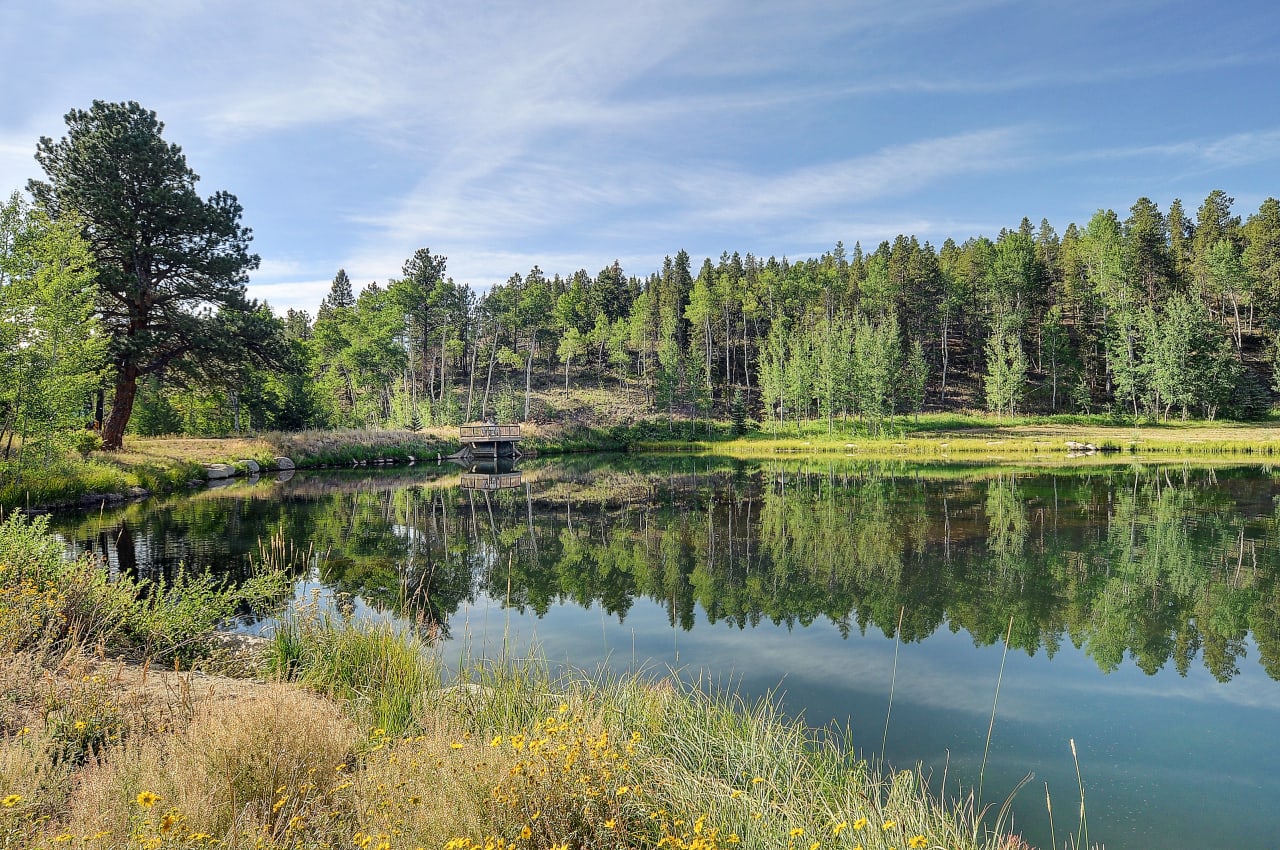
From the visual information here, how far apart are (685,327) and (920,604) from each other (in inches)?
3282

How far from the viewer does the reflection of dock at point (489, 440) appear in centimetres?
5431

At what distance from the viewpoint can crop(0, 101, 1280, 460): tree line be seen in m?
30.3

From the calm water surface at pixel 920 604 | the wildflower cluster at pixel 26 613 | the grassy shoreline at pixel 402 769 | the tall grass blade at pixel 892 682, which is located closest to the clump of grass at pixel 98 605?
the wildflower cluster at pixel 26 613

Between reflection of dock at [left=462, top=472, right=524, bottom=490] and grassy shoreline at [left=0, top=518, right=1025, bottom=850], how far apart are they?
2712 centimetres

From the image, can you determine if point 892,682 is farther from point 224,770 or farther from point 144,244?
point 144,244

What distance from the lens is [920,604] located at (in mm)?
11961

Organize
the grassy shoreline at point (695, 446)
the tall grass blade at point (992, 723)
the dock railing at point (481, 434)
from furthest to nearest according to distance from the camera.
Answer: the dock railing at point (481, 434)
the grassy shoreline at point (695, 446)
the tall grass blade at point (992, 723)

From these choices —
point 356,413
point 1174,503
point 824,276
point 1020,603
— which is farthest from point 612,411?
point 1020,603

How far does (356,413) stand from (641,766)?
6480 cm

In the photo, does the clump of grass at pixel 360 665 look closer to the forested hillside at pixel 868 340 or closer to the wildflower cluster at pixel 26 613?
the wildflower cluster at pixel 26 613

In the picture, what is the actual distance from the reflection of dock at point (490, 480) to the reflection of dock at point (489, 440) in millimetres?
11843

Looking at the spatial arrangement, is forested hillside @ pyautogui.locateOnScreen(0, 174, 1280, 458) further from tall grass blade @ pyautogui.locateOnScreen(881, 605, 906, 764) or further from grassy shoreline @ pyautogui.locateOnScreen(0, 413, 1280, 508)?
tall grass blade @ pyautogui.locateOnScreen(881, 605, 906, 764)

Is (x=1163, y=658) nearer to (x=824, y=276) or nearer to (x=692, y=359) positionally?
(x=692, y=359)

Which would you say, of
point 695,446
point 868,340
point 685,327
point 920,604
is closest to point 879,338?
point 868,340
